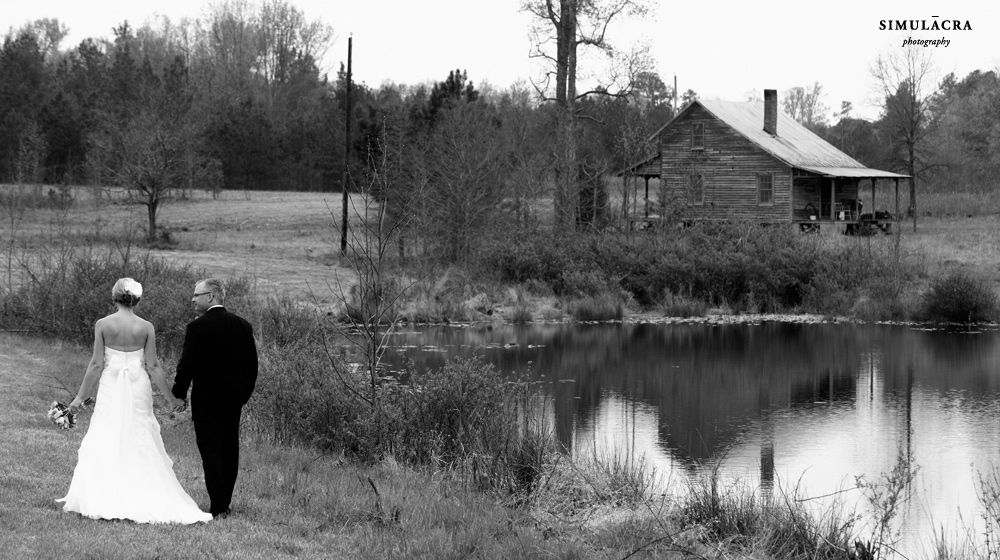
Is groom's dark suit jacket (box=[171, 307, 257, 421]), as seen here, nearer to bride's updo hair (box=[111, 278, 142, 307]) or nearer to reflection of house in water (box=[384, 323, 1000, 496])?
bride's updo hair (box=[111, 278, 142, 307])

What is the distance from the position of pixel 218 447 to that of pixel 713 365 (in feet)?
56.4

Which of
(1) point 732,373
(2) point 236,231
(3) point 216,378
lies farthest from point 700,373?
(2) point 236,231

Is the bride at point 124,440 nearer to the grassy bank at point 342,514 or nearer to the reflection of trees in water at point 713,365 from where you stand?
the grassy bank at point 342,514

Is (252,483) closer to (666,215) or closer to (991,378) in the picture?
(991,378)

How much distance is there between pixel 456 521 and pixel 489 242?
27695 millimetres

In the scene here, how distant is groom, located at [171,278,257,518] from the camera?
27.2 feet

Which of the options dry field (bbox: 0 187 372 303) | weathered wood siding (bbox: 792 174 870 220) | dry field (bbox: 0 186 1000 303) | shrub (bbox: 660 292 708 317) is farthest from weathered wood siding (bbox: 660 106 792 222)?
shrub (bbox: 660 292 708 317)

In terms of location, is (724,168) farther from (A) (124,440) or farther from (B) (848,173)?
(A) (124,440)

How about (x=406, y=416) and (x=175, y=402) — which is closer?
(x=175, y=402)

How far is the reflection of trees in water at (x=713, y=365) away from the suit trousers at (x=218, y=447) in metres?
7.86

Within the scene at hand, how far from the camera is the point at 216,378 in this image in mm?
8359

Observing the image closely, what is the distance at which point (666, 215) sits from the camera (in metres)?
39.2

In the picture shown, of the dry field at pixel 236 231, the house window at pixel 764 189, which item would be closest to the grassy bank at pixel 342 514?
the dry field at pixel 236 231

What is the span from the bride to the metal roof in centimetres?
4355
